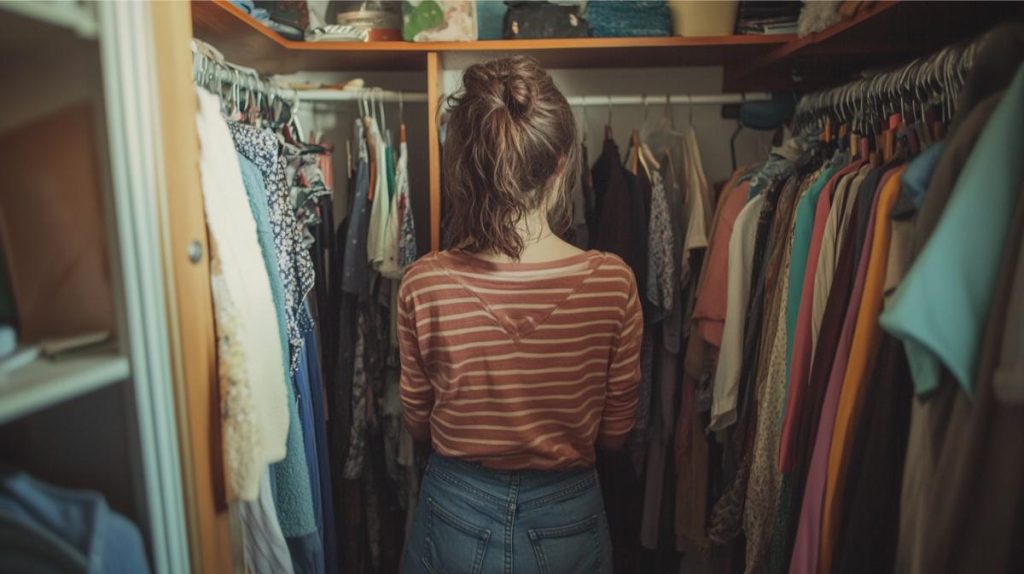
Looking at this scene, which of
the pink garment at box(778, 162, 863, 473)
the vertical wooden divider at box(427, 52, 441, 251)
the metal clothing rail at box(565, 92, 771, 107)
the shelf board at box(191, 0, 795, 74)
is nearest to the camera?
the pink garment at box(778, 162, 863, 473)

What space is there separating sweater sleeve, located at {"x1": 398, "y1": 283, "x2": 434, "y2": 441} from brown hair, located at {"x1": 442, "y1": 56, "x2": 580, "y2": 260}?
16 centimetres

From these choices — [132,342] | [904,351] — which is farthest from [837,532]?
[132,342]

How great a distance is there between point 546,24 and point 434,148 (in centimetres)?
45

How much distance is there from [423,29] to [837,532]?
1.41 m

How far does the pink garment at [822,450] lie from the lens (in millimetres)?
909

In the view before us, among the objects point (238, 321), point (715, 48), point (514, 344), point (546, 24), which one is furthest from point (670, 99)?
point (238, 321)


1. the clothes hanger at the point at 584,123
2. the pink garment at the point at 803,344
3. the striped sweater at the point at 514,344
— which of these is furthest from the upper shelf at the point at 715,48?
the striped sweater at the point at 514,344

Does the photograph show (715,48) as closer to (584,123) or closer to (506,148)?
(584,123)

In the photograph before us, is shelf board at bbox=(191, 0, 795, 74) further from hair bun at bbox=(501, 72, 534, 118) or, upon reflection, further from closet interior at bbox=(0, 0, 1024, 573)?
hair bun at bbox=(501, 72, 534, 118)

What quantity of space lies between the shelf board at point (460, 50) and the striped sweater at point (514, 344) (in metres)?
0.70

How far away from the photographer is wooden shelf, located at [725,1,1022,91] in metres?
0.96

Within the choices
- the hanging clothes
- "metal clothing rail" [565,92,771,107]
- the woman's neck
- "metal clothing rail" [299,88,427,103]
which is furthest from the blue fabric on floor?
"metal clothing rail" [565,92,771,107]

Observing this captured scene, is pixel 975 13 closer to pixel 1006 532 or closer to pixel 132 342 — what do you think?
pixel 1006 532

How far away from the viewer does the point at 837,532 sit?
35.3 inches
